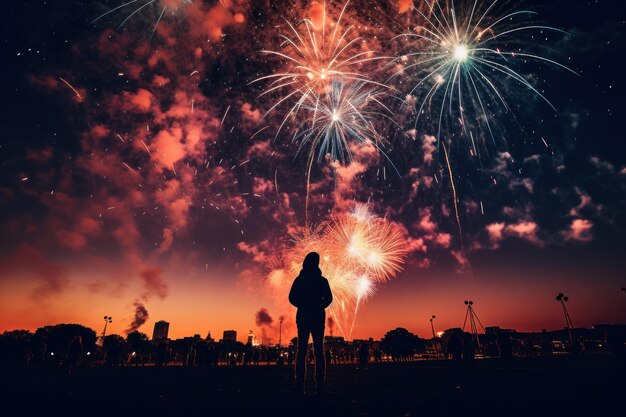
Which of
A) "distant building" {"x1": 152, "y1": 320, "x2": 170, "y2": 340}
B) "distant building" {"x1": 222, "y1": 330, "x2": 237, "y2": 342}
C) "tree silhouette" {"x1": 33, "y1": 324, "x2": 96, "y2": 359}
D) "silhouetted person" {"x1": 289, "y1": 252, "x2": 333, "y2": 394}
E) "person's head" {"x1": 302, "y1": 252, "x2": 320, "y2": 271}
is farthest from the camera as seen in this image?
"distant building" {"x1": 152, "y1": 320, "x2": 170, "y2": 340}

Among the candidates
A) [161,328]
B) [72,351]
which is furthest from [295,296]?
[161,328]

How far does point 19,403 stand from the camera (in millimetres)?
4039

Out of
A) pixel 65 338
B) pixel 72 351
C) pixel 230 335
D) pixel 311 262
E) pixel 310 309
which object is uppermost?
pixel 311 262

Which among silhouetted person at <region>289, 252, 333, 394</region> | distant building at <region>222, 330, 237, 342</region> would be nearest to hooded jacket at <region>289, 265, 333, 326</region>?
silhouetted person at <region>289, 252, 333, 394</region>

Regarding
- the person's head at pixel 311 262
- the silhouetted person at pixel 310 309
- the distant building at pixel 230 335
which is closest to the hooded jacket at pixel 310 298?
the silhouetted person at pixel 310 309

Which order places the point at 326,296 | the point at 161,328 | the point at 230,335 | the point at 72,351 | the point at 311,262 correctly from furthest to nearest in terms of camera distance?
1. the point at 161,328
2. the point at 230,335
3. the point at 72,351
4. the point at 311,262
5. the point at 326,296

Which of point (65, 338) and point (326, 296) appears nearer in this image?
point (326, 296)

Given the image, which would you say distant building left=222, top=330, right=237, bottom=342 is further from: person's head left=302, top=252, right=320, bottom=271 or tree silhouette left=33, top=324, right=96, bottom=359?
person's head left=302, top=252, right=320, bottom=271

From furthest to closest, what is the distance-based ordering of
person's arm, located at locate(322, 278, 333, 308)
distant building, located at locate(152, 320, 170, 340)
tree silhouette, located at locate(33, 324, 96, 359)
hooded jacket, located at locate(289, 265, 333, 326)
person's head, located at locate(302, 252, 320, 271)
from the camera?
1. distant building, located at locate(152, 320, 170, 340)
2. tree silhouette, located at locate(33, 324, 96, 359)
3. person's head, located at locate(302, 252, 320, 271)
4. person's arm, located at locate(322, 278, 333, 308)
5. hooded jacket, located at locate(289, 265, 333, 326)

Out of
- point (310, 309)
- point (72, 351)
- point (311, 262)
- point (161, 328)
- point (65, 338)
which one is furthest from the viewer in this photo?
point (161, 328)

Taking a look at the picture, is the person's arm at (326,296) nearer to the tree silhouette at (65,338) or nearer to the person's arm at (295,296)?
the person's arm at (295,296)

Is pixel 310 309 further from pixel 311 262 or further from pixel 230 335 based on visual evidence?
pixel 230 335

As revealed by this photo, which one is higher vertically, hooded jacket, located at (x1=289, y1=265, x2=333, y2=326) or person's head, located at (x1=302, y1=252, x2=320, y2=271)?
person's head, located at (x1=302, y1=252, x2=320, y2=271)

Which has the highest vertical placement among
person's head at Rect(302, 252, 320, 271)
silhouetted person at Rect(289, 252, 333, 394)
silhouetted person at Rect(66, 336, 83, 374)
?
person's head at Rect(302, 252, 320, 271)
